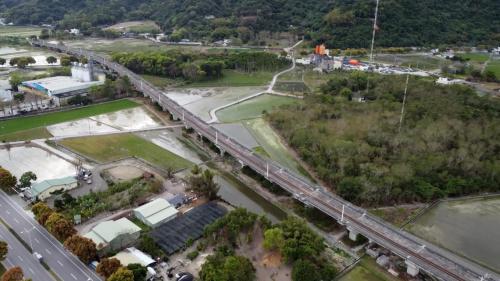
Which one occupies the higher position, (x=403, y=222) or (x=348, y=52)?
(x=348, y=52)

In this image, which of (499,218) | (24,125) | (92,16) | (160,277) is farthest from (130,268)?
(92,16)

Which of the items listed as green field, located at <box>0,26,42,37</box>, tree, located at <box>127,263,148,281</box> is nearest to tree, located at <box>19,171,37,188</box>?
tree, located at <box>127,263,148,281</box>

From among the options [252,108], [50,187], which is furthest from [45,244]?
[252,108]

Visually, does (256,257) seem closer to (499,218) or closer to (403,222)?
(403,222)

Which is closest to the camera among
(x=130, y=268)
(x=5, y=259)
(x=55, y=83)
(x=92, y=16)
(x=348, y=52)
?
(x=130, y=268)

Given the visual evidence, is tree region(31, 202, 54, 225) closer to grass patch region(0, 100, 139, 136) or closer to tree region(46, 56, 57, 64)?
grass patch region(0, 100, 139, 136)

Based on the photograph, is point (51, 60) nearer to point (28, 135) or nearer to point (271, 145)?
point (28, 135)
